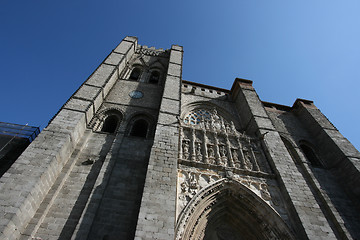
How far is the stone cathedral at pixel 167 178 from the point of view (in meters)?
4.59

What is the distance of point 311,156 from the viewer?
9125 millimetres

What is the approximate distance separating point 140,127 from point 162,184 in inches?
155

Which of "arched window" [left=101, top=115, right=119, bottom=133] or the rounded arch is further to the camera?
"arched window" [left=101, top=115, right=119, bottom=133]

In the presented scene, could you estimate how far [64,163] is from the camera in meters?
5.79

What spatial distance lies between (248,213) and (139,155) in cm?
358

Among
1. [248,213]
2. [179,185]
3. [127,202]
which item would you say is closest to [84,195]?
[127,202]

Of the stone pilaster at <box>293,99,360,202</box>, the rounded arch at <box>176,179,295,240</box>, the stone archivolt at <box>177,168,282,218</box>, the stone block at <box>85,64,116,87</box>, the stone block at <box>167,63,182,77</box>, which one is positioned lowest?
the rounded arch at <box>176,179,295,240</box>

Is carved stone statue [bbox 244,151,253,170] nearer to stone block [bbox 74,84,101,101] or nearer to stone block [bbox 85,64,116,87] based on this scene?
stone block [bbox 74,84,101,101]

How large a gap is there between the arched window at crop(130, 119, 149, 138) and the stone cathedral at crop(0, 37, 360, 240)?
0.16 feet

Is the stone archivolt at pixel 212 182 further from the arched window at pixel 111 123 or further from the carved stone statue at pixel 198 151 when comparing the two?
the arched window at pixel 111 123

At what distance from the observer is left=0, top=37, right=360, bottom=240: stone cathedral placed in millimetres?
4586

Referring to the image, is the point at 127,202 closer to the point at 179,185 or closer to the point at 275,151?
the point at 179,185

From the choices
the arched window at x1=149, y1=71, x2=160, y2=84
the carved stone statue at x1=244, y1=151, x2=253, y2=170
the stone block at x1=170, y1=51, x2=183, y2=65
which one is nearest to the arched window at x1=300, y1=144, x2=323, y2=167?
the carved stone statue at x1=244, y1=151, x2=253, y2=170

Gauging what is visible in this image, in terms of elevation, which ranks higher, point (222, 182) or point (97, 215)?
point (222, 182)
